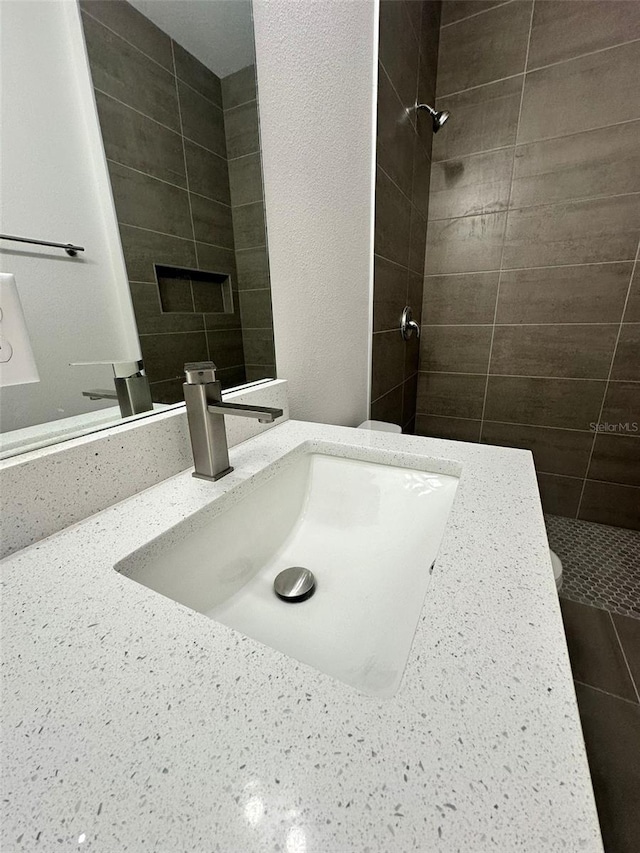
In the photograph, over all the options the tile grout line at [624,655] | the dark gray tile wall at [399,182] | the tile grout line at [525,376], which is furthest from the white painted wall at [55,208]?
the tile grout line at [525,376]

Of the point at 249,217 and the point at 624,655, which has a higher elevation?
the point at 249,217

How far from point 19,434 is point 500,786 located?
60cm

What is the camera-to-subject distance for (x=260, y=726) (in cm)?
23

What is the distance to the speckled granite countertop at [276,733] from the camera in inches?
7.3

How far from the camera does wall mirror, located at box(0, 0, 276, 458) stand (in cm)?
46

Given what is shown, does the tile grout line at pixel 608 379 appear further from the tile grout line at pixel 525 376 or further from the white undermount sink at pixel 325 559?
the white undermount sink at pixel 325 559

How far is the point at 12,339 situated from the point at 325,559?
0.54 m

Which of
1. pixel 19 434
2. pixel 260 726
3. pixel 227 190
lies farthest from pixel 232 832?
pixel 227 190

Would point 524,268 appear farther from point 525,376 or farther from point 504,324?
point 525,376

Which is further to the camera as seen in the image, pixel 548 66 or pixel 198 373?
pixel 548 66

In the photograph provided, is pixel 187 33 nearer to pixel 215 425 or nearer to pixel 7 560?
pixel 215 425

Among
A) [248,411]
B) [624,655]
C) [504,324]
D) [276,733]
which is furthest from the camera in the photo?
[504,324]

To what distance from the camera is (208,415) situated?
0.55 metres

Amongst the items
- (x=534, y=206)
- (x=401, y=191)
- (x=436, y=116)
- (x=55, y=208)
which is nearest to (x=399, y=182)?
(x=401, y=191)
